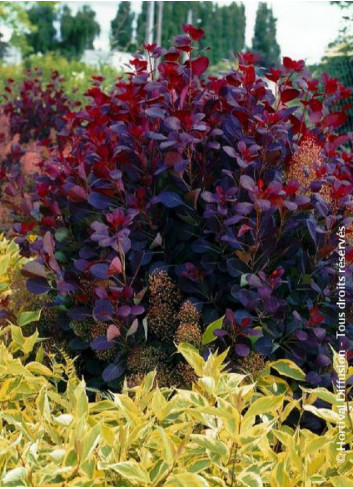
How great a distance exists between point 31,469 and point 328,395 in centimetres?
83

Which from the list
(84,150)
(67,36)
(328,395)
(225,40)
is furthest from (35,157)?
Result: (225,40)

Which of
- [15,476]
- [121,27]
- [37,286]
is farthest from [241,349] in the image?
[121,27]

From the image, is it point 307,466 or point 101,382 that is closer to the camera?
point 307,466

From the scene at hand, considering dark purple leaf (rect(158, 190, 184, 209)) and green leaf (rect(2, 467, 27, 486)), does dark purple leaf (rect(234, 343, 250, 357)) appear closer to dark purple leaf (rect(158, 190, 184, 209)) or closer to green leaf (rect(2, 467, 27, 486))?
dark purple leaf (rect(158, 190, 184, 209))

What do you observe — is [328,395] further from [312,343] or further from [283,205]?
[283,205]

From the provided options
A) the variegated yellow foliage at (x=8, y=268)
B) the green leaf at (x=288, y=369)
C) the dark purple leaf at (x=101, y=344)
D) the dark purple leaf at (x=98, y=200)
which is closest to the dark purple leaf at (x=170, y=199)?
the dark purple leaf at (x=98, y=200)

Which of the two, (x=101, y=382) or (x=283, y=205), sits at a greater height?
(x=283, y=205)

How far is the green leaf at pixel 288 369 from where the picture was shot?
239 cm

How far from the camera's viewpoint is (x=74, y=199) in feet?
8.63

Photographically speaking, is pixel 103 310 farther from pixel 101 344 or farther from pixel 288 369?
pixel 288 369

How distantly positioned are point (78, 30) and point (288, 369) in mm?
35624

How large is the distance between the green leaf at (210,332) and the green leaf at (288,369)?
211mm

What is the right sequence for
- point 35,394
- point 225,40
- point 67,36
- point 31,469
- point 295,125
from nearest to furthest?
point 31,469, point 35,394, point 295,125, point 67,36, point 225,40

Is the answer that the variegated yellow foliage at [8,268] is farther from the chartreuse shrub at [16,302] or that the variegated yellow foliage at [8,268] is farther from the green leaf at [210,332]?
the green leaf at [210,332]
